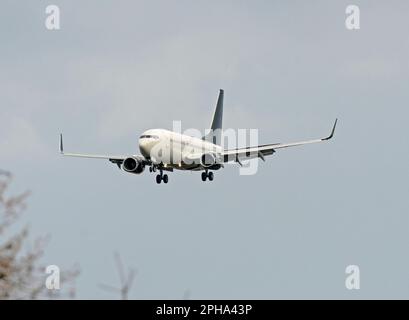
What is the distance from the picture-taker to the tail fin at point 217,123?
385 ft

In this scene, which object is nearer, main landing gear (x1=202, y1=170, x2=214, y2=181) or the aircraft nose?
A: the aircraft nose

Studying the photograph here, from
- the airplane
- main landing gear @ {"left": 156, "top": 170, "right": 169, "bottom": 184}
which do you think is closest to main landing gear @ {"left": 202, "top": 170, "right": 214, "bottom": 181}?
the airplane

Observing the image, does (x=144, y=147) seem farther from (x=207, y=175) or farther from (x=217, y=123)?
(x=217, y=123)

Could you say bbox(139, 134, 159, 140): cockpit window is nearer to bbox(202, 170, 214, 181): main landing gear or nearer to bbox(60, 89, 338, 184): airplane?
bbox(60, 89, 338, 184): airplane

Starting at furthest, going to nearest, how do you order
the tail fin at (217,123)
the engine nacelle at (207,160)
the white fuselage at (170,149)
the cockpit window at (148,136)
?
the tail fin at (217,123), the engine nacelle at (207,160), the cockpit window at (148,136), the white fuselage at (170,149)

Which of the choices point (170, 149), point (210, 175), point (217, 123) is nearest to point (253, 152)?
point (210, 175)

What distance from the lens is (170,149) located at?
298 ft

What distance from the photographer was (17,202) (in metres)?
14.7

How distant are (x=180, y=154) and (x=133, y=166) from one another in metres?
5.66

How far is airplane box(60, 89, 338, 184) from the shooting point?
294 feet

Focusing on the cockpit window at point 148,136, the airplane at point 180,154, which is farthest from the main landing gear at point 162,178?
the cockpit window at point 148,136

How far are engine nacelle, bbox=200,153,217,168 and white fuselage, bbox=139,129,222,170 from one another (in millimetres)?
584

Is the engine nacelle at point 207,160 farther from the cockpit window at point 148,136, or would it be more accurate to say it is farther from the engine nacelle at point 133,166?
the engine nacelle at point 133,166
